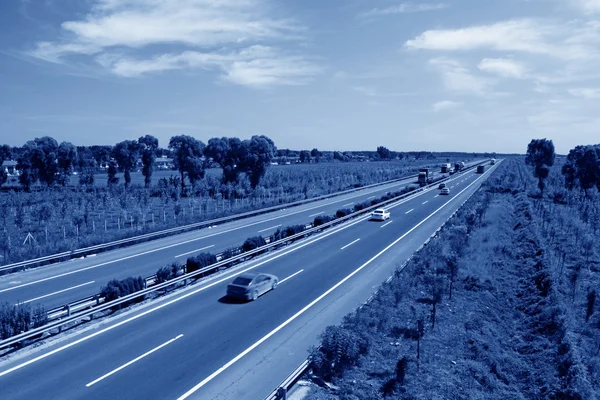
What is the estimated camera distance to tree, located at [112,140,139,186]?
86.9 m

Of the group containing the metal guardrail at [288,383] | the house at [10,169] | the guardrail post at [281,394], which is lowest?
the metal guardrail at [288,383]

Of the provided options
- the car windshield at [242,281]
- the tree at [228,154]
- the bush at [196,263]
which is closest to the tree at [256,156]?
the tree at [228,154]

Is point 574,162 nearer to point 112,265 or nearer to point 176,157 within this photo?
point 176,157

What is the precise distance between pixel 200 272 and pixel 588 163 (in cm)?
6213

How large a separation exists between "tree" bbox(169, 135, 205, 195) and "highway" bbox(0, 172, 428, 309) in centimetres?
3508

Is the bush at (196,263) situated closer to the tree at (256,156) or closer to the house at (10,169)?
the tree at (256,156)

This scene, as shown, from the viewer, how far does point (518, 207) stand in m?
58.5

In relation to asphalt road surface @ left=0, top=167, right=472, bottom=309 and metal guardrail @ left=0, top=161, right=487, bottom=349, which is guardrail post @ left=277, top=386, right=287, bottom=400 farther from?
asphalt road surface @ left=0, top=167, right=472, bottom=309

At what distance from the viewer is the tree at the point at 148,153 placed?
83.9m

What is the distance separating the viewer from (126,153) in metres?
87.1

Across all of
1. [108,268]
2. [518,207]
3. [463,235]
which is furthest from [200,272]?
[518,207]

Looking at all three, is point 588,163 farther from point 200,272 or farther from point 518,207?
point 200,272

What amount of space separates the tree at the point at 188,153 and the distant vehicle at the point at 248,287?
56.1m

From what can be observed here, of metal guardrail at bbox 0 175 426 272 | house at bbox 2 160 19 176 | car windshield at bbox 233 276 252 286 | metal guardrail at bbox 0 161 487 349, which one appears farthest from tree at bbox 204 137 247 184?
house at bbox 2 160 19 176
